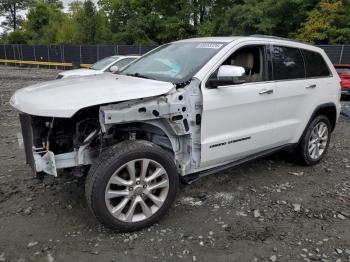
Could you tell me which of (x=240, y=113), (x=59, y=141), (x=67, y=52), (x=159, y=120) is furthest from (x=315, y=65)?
(x=67, y=52)

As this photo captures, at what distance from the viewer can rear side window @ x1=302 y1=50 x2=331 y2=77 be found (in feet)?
16.3

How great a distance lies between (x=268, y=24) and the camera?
28234mm

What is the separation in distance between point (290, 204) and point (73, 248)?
7.90 ft

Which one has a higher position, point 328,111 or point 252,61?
point 252,61

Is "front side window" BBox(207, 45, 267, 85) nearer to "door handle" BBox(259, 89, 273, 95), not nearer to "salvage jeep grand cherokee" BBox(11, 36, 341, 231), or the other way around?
"salvage jeep grand cherokee" BBox(11, 36, 341, 231)

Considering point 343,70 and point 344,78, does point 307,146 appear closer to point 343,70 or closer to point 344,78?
point 344,78

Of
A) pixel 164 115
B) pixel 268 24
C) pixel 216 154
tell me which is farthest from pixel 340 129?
pixel 268 24

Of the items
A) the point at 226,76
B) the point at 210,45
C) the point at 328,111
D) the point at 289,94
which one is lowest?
the point at 328,111

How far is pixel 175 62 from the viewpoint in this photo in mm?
4098

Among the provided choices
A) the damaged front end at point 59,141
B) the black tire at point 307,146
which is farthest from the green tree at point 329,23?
the damaged front end at point 59,141

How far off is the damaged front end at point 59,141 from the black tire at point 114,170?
231 millimetres

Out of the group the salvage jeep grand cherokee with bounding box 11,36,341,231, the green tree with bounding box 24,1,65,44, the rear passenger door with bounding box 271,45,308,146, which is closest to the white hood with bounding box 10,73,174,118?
the salvage jeep grand cherokee with bounding box 11,36,341,231

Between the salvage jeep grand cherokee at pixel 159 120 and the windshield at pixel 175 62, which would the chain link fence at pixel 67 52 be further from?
the salvage jeep grand cherokee at pixel 159 120

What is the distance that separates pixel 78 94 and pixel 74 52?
30937 mm
